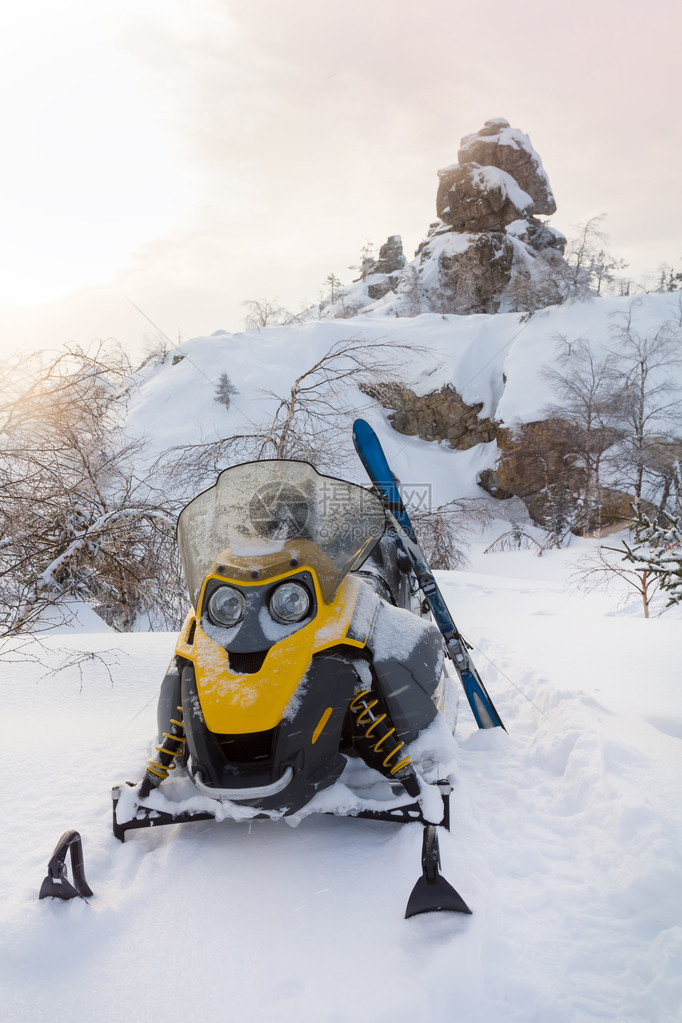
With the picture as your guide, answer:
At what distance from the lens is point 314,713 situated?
2.15 metres

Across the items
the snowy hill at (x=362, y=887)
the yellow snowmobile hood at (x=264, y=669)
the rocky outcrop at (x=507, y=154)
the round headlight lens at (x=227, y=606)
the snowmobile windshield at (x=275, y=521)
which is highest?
the rocky outcrop at (x=507, y=154)

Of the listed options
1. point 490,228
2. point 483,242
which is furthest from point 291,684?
point 490,228

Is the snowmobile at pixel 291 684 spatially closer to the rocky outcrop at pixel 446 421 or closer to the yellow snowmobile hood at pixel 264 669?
the yellow snowmobile hood at pixel 264 669

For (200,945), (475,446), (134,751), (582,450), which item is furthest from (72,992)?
(475,446)

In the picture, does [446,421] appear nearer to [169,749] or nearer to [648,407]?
[648,407]

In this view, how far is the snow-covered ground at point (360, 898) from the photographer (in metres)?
1.54

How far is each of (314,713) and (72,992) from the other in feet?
3.42

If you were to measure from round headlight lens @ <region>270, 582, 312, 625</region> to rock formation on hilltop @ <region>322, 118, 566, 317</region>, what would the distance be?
3317 centimetres

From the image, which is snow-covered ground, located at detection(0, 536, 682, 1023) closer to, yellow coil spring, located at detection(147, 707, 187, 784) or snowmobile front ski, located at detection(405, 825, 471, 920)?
snowmobile front ski, located at detection(405, 825, 471, 920)

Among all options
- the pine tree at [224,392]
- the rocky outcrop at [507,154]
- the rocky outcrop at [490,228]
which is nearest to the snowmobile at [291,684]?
the pine tree at [224,392]

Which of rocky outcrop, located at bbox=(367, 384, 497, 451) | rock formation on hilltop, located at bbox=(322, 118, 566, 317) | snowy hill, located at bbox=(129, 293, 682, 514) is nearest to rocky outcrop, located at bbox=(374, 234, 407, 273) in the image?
rock formation on hilltop, located at bbox=(322, 118, 566, 317)

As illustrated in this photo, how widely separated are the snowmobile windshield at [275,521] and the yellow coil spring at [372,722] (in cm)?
49

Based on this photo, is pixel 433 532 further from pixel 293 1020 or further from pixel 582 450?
pixel 582 450

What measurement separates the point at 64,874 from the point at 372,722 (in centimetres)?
124
